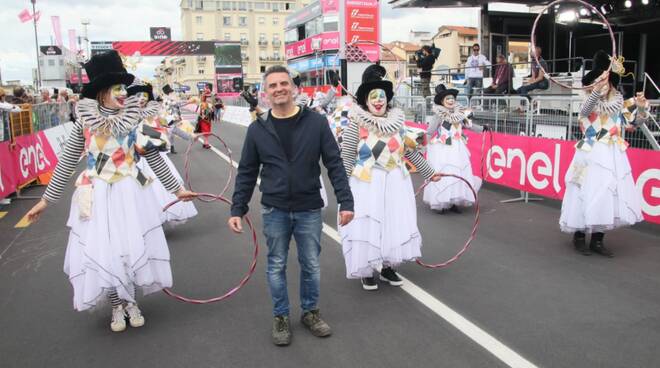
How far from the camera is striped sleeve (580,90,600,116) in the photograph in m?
6.22

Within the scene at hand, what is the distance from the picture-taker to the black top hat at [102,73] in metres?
4.52

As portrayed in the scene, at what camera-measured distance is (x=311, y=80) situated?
2233 inches

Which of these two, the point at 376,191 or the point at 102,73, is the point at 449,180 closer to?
the point at 376,191

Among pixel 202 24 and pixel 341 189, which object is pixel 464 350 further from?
pixel 202 24

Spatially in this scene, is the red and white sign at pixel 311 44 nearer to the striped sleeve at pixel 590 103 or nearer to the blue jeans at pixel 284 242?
the striped sleeve at pixel 590 103

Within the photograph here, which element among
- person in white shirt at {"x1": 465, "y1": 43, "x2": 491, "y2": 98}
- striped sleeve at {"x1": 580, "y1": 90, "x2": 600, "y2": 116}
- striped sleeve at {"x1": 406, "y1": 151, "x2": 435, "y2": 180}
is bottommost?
striped sleeve at {"x1": 406, "y1": 151, "x2": 435, "y2": 180}

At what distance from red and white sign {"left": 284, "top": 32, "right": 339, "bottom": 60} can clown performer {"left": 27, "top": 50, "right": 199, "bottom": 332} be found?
41.6 m

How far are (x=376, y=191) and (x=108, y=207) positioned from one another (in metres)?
2.33

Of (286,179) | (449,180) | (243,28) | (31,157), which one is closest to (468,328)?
(286,179)

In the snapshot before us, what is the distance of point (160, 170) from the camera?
A: 482cm

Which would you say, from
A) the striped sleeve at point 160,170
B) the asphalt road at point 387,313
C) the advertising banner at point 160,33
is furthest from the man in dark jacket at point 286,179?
the advertising banner at point 160,33

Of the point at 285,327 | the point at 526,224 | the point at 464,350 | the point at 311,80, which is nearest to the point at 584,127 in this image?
the point at 526,224

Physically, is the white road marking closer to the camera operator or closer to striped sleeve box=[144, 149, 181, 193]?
striped sleeve box=[144, 149, 181, 193]

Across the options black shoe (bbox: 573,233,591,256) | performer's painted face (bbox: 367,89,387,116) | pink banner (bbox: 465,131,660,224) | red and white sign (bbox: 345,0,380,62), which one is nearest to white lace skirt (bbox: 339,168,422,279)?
performer's painted face (bbox: 367,89,387,116)
